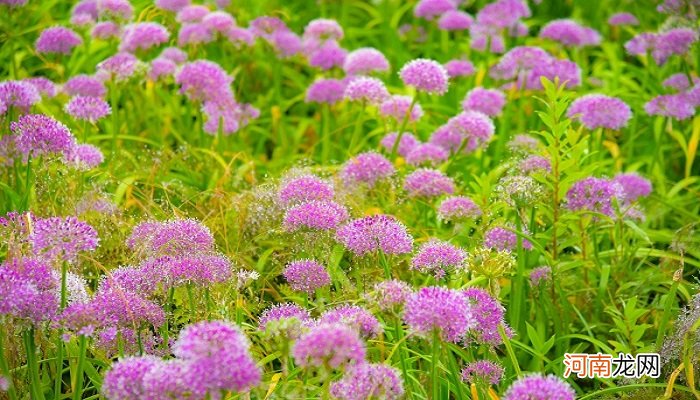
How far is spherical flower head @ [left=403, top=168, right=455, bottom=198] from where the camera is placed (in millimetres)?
3381

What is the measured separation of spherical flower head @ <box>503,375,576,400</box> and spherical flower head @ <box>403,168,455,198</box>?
157cm

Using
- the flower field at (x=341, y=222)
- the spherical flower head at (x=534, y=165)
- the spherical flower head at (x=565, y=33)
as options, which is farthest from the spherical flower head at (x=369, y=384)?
the spherical flower head at (x=565, y=33)

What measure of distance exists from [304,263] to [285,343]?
24.1 inches

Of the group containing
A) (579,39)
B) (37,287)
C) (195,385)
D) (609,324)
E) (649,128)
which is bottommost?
(609,324)

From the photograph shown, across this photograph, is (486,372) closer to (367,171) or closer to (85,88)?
(367,171)

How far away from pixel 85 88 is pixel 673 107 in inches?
101

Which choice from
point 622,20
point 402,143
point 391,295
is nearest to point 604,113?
point 402,143

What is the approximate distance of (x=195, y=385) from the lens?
1630 millimetres

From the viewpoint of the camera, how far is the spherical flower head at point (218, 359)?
5.34 feet

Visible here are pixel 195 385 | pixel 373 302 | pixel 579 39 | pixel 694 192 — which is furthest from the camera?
pixel 579 39

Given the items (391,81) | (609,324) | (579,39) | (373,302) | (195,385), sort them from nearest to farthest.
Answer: (195,385), (373,302), (609,324), (579,39), (391,81)

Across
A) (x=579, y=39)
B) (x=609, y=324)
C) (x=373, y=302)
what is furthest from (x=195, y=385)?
(x=579, y=39)

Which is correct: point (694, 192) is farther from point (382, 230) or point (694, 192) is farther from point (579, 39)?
point (382, 230)

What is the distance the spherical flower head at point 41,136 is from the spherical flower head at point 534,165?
Answer: 1532mm
